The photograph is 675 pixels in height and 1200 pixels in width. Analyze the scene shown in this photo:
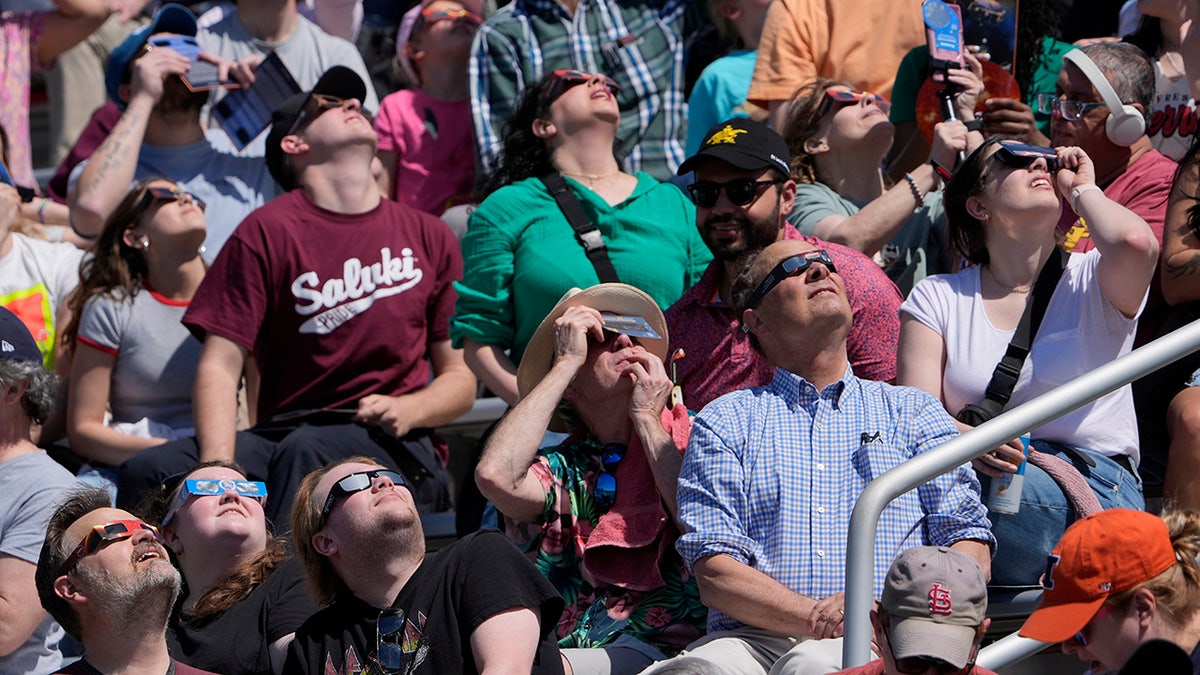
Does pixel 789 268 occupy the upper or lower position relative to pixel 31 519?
upper

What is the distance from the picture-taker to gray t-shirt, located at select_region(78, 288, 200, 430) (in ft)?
21.1

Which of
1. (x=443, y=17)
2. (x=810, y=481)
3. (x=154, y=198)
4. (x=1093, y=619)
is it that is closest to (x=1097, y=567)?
(x=1093, y=619)

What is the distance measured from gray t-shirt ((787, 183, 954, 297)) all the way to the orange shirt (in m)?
0.92

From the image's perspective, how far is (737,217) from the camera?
17.7ft

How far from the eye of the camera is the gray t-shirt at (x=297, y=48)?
779 cm

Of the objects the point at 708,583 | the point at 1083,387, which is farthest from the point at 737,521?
the point at 1083,387

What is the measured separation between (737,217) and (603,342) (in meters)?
0.60

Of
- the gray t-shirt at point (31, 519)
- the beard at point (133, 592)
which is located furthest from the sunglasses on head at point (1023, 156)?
the gray t-shirt at point (31, 519)

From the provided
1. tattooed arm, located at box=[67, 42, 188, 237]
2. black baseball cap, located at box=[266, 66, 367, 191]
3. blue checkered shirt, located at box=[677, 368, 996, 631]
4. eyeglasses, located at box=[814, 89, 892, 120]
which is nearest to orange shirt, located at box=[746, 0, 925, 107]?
eyeglasses, located at box=[814, 89, 892, 120]

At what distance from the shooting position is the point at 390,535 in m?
4.46

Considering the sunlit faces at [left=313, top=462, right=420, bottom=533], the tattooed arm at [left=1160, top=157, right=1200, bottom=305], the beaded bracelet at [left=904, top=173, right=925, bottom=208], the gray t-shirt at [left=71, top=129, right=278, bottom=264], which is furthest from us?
the gray t-shirt at [left=71, top=129, right=278, bottom=264]

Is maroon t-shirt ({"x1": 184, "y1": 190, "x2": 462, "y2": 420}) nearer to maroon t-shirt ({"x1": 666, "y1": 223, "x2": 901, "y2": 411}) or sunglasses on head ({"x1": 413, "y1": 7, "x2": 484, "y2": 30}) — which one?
maroon t-shirt ({"x1": 666, "y1": 223, "x2": 901, "y2": 411})

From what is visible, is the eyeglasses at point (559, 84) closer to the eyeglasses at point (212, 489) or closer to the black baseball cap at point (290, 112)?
the black baseball cap at point (290, 112)

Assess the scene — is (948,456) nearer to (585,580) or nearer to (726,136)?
(585,580)
